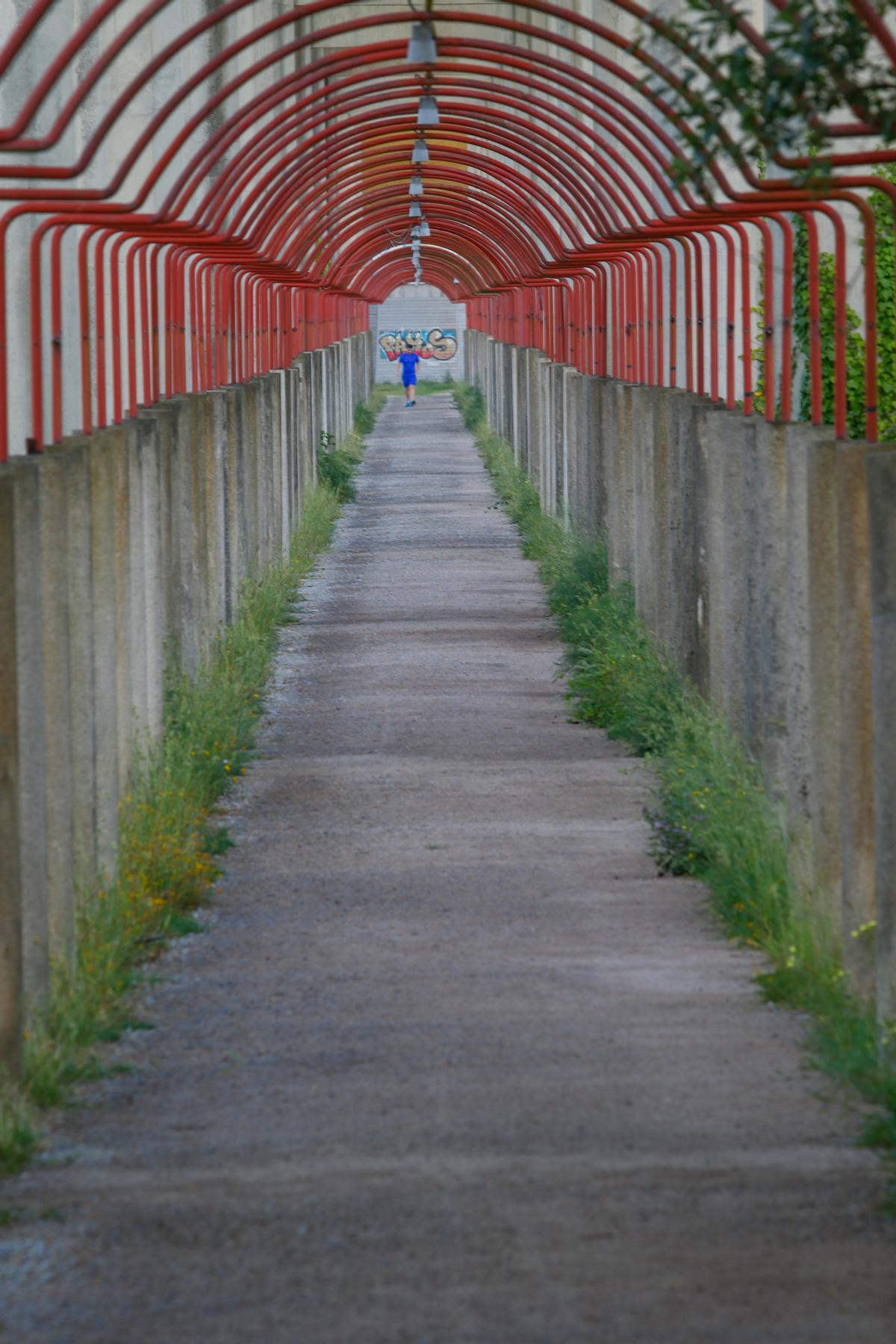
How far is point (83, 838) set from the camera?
7555 millimetres

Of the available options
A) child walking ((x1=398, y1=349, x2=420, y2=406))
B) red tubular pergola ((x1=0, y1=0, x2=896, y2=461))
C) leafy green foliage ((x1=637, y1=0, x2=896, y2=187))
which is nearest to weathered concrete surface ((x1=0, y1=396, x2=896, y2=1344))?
red tubular pergola ((x1=0, y1=0, x2=896, y2=461))

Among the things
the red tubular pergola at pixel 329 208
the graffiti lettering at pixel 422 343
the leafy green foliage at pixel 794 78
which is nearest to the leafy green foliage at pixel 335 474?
the red tubular pergola at pixel 329 208

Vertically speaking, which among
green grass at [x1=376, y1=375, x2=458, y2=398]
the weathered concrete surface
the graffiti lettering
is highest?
the graffiti lettering

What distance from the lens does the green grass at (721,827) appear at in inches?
246

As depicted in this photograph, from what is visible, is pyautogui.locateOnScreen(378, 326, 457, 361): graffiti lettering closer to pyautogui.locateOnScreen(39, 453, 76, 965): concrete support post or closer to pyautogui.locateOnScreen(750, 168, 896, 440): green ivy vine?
pyautogui.locateOnScreen(750, 168, 896, 440): green ivy vine

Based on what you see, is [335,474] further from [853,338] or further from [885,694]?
[885,694]

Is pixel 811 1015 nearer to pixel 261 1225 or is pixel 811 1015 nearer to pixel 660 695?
pixel 261 1225

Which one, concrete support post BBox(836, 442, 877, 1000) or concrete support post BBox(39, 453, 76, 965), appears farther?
concrete support post BBox(39, 453, 76, 965)

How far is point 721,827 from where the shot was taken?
841 cm

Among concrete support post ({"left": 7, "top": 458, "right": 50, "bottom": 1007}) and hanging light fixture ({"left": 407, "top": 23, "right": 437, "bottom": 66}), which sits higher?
hanging light fixture ({"left": 407, "top": 23, "right": 437, "bottom": 66})

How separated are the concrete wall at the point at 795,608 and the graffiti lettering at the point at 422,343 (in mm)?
67287

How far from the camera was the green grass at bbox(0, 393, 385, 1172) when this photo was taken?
612 centimetres

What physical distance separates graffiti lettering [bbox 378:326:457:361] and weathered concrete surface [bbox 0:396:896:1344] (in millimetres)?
72538

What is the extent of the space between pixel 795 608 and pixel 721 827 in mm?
920
